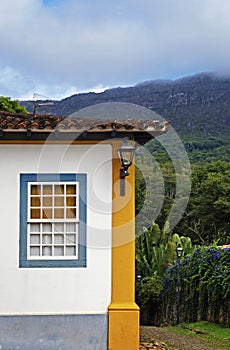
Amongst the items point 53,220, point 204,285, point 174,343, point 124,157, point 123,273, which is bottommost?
point 174,343

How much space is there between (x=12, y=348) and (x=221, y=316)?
22.1 feet

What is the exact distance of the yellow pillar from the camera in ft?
30.0

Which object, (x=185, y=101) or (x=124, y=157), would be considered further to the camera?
(x=185, y=101)

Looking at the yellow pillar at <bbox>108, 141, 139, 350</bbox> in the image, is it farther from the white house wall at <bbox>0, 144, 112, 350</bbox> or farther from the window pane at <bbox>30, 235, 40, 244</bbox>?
the window pane at <bbox>30, 235, 40, 244</bbox>

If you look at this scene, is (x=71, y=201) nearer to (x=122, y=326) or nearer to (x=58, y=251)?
(x=58, y=251)

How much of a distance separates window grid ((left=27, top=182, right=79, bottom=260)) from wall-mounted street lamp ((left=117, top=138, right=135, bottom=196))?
2.50 ft

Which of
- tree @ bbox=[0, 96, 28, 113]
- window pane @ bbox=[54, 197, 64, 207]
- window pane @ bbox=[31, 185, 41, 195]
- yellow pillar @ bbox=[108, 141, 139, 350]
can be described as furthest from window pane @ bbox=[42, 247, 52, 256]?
tree @ bbox=[0, 96, 28, 113]

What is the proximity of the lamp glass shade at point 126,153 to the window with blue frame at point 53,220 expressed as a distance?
2.64 ft

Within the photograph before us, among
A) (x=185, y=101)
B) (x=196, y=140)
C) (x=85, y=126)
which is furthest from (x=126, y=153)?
(x=185, y=101)

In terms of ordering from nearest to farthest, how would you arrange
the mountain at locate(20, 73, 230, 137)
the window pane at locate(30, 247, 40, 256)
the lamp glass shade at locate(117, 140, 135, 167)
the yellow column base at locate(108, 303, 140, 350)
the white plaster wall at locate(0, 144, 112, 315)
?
1. the lamp glass shade at locate(117, 140, 135, 167)
2. the yellow column base at locate(108, 303, 140, 350)
3. the white plaster wall at locate(0, 144, 112, 315)
4. the window pane at locate(30, 247, 40, 256)
5. the mountain at locate(20, 73, 230, 137)

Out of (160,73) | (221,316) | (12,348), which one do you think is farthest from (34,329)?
(160,73)

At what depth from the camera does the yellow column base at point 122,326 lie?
9148 mm

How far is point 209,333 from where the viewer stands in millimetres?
13516

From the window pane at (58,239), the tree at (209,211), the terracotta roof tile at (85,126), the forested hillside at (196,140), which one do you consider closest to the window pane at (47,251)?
the window pane at (58,239)
